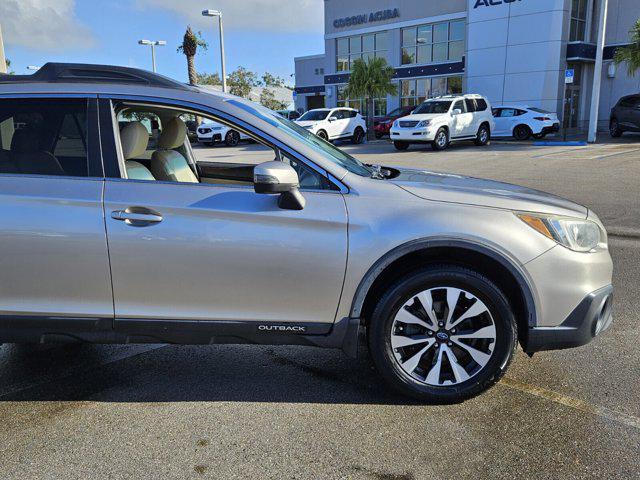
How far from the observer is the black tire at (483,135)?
72.6 ft

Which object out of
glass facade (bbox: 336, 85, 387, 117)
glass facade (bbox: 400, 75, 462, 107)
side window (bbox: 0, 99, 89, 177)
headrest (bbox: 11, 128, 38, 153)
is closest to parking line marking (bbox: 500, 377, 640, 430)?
side window (bbox: 0, 99, 89, 177)

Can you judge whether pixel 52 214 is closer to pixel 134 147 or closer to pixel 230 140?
pixel 134 147

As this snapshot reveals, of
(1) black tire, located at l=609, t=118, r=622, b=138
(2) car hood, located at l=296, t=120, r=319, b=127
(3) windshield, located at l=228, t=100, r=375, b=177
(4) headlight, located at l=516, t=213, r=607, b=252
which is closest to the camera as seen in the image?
(4) headlight, located at l=516, t=213, r=607, b=252

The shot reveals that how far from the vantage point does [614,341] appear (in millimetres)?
3973

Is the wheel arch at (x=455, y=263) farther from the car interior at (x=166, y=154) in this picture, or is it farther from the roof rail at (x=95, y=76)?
the roof rail at (x=95, y=76)

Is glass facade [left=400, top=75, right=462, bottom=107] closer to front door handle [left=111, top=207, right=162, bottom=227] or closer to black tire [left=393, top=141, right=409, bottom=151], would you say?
black tire [left=393, top=141, right=409, bottom=151]

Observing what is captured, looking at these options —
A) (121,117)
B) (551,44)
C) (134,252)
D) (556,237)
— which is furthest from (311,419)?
(551,44)

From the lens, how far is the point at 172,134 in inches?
168

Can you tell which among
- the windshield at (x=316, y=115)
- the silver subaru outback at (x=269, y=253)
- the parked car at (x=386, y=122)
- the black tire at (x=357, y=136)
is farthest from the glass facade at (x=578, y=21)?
the silver subaru outback at (x=269, y=253)

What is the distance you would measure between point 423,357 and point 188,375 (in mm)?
1519

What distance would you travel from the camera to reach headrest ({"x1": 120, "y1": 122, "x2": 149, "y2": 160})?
11.0 feet

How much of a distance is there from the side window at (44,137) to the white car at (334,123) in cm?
2043

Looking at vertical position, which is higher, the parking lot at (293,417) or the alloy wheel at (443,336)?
the alloy wheel at (443,336)

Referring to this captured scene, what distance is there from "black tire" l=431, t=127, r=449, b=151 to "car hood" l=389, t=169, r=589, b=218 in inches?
683
